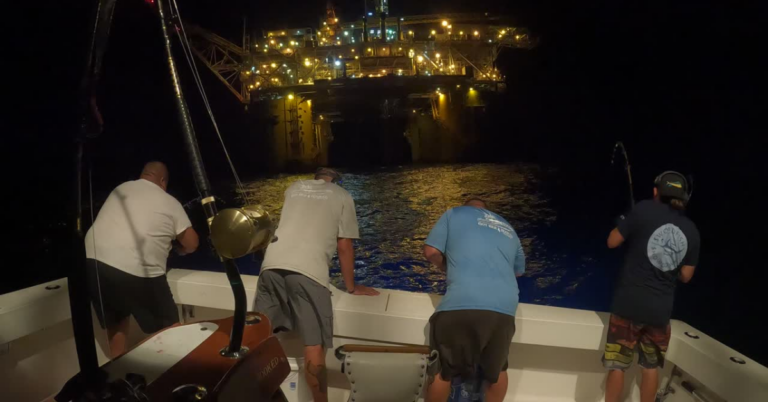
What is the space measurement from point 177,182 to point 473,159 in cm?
2737

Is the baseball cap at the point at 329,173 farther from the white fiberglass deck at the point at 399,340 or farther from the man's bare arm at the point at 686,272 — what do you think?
the man's bare arm at the point at 686,272

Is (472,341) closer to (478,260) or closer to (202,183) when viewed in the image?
(478,260)

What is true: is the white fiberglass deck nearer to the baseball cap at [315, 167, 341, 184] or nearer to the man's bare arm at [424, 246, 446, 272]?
the man's bare arm at [424, 246, 446, 272]

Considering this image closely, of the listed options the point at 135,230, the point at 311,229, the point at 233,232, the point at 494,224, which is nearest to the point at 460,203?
the point at 494,224

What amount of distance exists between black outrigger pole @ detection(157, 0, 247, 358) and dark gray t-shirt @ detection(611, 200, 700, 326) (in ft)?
7.99

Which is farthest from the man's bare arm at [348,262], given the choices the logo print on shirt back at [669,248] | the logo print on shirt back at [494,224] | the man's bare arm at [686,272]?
the man's bare arm at [686,272]

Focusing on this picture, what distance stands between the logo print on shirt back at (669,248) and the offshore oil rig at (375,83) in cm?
3594

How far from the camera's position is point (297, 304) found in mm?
2709

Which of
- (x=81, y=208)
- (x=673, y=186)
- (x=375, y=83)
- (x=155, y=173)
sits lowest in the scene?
(x=673, y=186)

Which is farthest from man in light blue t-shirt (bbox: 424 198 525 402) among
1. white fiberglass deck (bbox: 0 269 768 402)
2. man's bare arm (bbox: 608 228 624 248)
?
man's bare arm (bbox: 608 228 624 248)

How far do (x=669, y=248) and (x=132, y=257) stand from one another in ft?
11.9

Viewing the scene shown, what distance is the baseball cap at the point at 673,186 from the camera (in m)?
2.73

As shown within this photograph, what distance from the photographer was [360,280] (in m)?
10.0

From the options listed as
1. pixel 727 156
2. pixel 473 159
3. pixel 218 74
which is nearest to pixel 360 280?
pixel 473 159
